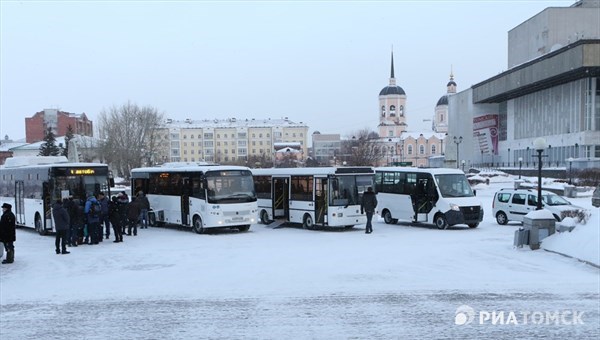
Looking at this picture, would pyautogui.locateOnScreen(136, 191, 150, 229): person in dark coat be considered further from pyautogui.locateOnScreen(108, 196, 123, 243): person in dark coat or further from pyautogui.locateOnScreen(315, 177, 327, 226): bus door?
pyautogui.locateOnScreen(315, 177, 327, 226): bus door

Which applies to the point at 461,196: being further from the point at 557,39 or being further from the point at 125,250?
the point at 557,39

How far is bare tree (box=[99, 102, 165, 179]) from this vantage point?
74625mm

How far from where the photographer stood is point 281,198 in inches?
997

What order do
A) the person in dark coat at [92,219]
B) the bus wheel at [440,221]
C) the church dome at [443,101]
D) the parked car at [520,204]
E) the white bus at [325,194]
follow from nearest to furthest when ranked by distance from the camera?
the person in dark coat at [92,219] → the white bus at [325,194] → the bus wheel at [440,221] → the parked car at [520,204] → the church dome at [443,101]

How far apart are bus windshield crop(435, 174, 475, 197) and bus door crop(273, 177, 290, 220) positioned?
6.55 meters

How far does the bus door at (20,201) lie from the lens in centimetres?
2373

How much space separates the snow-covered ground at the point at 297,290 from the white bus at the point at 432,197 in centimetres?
488

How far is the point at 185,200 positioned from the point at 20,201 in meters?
7.16

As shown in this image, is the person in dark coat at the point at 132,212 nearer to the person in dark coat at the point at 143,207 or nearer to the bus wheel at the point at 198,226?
the person in dark coat at the point at 143,207

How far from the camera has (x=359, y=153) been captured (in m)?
93.4

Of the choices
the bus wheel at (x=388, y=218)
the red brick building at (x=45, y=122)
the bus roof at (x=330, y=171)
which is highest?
the red brick building at (x=45, y=122)

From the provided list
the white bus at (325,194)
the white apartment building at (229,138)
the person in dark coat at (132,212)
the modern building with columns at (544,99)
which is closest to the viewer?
the person in dark coat at (132,212)

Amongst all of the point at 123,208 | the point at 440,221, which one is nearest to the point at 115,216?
the point at 123,208

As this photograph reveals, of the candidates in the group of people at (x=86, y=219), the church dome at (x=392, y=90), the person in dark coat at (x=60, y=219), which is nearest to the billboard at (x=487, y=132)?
the church dome at (x=392, y=90)
